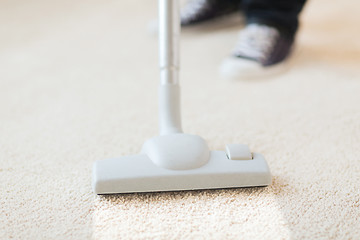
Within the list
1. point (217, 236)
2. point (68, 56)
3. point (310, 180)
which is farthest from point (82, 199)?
point (68, 56)

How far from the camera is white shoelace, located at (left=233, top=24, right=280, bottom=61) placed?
1.17m

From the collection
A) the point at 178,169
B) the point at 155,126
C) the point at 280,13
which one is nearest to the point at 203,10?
the point at 280,13

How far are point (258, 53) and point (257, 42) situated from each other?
0.05 m

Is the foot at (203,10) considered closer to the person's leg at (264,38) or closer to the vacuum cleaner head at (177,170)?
the person's leg at (264,38)

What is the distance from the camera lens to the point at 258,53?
1.17 metres

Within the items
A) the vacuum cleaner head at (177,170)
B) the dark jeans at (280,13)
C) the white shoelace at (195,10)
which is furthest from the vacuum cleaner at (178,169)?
the white shoelace at (195,10)

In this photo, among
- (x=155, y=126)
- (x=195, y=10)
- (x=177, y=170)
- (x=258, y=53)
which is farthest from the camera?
(x=195, y=10)

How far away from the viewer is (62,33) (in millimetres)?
1499

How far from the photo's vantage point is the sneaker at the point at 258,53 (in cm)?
113

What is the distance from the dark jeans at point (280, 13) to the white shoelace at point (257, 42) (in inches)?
1.0

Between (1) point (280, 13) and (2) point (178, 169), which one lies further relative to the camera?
(1) point (280, 13)

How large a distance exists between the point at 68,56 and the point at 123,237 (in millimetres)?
865

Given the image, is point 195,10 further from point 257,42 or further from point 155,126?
point 155,126

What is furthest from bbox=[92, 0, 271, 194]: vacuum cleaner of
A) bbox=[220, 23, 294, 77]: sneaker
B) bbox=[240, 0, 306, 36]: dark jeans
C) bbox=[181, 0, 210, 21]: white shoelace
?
bbox=[181, 0, 210, 21]: white shoelace
